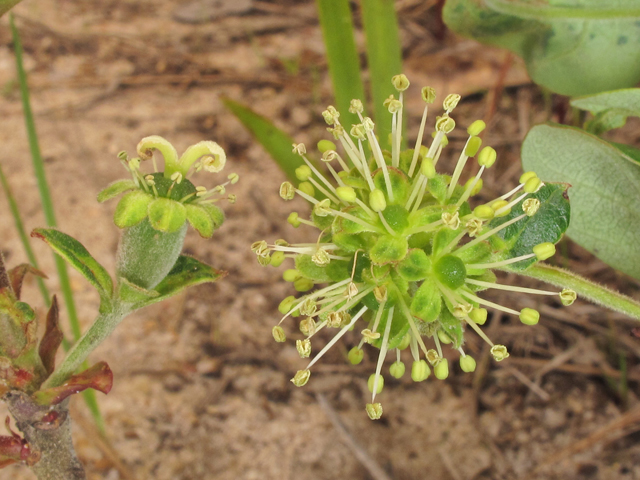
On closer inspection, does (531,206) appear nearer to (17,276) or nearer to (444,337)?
(444,337)

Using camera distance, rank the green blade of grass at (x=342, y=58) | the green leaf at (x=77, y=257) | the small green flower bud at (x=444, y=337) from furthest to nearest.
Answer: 1. the green blade of grass at (x=342, y=58)
2. the small green flower bud at (x=444, y=337)
3. the green leaf at (x=77, y=257)

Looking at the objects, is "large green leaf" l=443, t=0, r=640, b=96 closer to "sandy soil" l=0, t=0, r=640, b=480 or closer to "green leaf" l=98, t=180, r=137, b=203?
"sandy soil" l=0, t=0, r=640, b=480

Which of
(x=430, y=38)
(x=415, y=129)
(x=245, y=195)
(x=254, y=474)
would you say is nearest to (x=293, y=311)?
(x=254, y=474)

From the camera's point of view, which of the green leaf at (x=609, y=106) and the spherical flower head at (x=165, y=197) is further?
the green leaf at (x=609, y=106)

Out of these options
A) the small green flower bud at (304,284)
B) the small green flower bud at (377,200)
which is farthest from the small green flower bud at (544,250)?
the small green flower bud at (304,284)

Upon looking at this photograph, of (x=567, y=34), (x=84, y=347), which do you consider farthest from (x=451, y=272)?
(x=567, y=34)

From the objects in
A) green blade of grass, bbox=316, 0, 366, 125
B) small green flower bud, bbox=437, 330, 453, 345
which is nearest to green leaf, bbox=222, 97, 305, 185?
green blade of grass, bbox=316, 0, 366, 125

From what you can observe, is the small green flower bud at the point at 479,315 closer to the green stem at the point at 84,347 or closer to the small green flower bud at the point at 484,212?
the small green flower bud at the point at 484,212

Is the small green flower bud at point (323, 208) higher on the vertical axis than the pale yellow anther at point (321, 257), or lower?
higher
